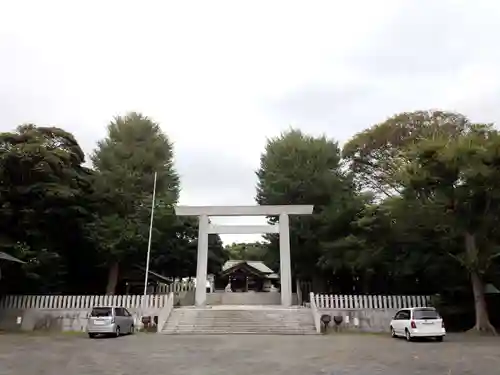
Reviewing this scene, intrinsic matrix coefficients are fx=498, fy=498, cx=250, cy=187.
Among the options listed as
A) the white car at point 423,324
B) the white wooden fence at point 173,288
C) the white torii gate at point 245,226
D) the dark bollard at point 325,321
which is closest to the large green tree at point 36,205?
the white torii gate at point 245,226

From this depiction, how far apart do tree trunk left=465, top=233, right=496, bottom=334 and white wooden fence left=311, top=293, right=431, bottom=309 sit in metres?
2.48

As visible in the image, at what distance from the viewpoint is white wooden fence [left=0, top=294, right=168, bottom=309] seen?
22.8 metres

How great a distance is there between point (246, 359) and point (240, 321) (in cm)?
1086

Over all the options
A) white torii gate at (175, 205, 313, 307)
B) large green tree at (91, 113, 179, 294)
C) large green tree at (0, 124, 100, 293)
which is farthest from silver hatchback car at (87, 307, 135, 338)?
large green tree at (91, 113, 179, 294)

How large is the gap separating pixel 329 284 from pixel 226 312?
1293 centimetres

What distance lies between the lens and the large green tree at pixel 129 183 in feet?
94.7

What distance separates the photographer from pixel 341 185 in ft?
103

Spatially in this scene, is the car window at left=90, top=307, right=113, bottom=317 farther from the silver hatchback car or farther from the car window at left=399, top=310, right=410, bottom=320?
the car window at left=399, top=310, right=410, bottom=320

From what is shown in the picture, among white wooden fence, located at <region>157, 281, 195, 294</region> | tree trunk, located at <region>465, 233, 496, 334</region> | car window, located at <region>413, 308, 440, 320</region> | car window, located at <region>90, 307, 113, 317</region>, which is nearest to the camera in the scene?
car window, located at <region>413, 308, 440, 320</region>

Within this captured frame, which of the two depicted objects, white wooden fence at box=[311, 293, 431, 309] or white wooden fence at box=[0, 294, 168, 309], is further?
white wooden fence at box=[0, 294, 168, 309]

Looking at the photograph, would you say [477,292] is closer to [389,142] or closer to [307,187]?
[389,142]

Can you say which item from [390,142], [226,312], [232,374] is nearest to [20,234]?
[226,312]

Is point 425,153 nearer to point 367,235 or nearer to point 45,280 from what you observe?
point 367,235

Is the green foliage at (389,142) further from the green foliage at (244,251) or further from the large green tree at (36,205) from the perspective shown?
the green foliage at (244,251)
